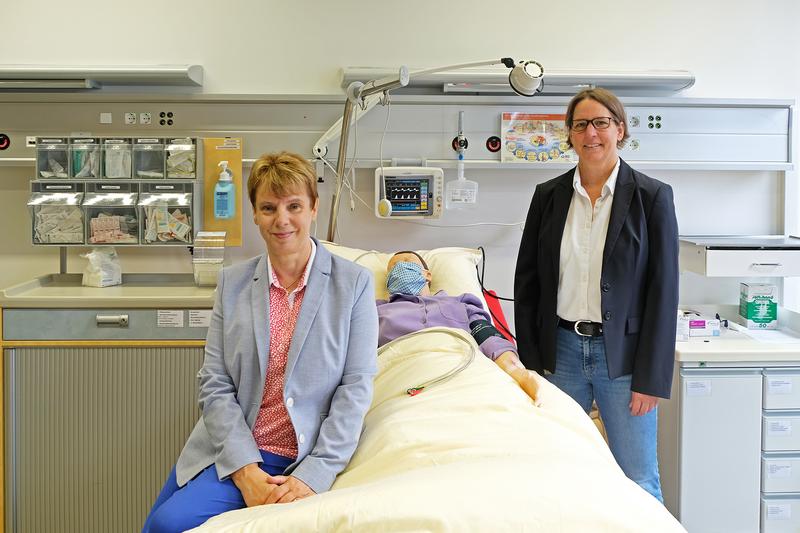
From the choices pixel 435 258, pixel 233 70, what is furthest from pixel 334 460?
pixel 233 70

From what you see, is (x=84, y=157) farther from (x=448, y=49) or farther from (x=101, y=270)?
(x=448, y=49)

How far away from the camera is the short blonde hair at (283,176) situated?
1.84 metres

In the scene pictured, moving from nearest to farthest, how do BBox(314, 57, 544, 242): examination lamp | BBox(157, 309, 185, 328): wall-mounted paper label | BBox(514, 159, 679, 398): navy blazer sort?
1. BBox(514, 159, 679, 398): navy blazer
2. BBox(314, 57, 544, 242): examination lamp
3. BBox(157, 309, 185, 328): wall-mounted paper label

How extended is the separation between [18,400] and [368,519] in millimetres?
2093

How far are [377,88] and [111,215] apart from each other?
1294mm

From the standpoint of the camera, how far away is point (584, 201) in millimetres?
2285

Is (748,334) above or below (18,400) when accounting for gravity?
above

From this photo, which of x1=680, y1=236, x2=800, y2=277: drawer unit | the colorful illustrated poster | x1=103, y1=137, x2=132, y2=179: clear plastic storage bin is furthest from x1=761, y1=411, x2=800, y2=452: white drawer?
x1=103, y1=137, x2=132, y2=179: clear plastic storage bin

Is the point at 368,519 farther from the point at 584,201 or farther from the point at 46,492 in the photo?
the point at 46,492

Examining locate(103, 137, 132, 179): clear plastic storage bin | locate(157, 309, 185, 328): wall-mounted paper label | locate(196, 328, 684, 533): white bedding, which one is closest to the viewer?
locate(196, 328, 684, 533): white bedding

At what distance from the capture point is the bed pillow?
2.81 meters

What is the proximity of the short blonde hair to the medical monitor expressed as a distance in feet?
4.40

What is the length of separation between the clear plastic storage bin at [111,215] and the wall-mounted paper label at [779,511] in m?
2.67

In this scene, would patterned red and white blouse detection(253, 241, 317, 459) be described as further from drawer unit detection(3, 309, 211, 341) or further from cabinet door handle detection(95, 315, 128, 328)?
cabinet door handle detection(95, 315, 128, 328)
